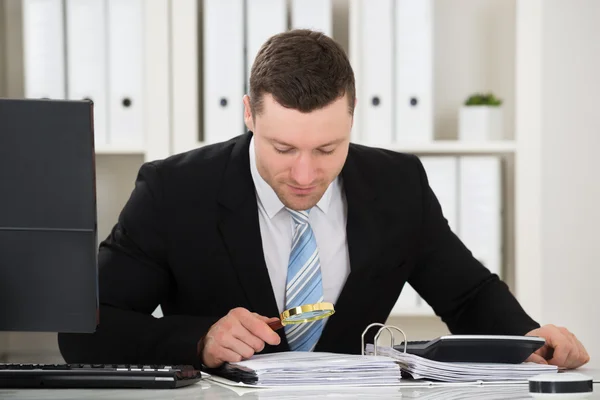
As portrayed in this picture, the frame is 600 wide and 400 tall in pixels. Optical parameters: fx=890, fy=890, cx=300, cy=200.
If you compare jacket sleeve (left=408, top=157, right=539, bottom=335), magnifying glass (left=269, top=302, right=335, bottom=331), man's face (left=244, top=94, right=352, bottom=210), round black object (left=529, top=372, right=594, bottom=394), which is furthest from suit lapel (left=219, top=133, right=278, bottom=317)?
round black object (left=529, top=372, right=594, bottom=394)

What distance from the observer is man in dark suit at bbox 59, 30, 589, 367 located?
1675 mm

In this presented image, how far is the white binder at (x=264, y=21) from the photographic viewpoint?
2.69 meters

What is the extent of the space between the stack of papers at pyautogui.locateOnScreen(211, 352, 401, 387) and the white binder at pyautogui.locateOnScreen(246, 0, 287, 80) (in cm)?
149

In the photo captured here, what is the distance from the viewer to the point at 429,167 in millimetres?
2740

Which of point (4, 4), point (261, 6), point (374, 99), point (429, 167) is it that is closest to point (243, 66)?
point (261, 6)

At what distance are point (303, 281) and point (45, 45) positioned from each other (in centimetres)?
133

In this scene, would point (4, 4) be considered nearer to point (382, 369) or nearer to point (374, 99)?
point (374, 99)

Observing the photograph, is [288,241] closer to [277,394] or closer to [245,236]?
[245,236]

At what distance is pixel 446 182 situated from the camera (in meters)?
2.74

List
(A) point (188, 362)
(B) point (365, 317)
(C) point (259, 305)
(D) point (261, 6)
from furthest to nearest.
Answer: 1. (D) point (261, 6)
2. (B) point (365, 317)
3. (C) point (259, 305)
4. (A) point (188, 362)

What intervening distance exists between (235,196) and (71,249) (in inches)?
26.9

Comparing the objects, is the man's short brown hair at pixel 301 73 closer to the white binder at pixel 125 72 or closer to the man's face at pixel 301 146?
the man's face at pixel 301 146

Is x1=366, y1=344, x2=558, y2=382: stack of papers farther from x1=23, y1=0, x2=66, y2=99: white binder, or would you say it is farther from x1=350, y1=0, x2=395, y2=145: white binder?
x1=23, y1=0, x2=66, y2=99: white binder

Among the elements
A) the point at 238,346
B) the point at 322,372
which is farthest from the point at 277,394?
the point at 238,346
